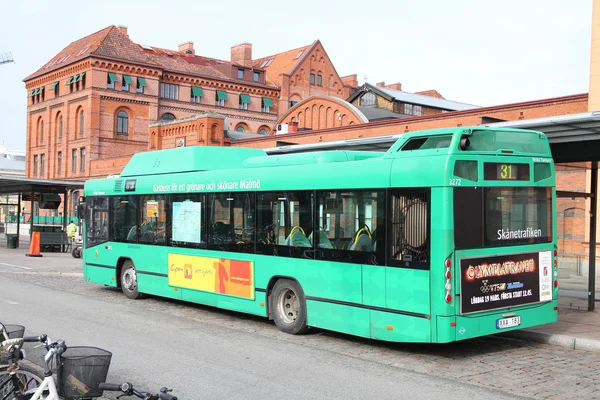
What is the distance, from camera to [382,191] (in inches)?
363

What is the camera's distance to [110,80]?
200 feet

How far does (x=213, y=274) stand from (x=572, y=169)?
840 centimetres

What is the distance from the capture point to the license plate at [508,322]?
8871 mm

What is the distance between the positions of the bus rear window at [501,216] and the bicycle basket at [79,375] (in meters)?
5.06

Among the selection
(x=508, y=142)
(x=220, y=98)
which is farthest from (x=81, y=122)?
(x=508, y=142)

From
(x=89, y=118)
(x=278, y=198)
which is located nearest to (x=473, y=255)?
(x=278, y=198)

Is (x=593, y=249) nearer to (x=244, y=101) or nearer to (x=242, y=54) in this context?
(x=244, y=101)

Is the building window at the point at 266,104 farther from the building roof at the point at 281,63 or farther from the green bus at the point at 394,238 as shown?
the green bus at the point at 394,238

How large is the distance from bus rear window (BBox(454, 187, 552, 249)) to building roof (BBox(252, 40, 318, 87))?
67.4 meters

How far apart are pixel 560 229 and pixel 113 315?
9.95 meters

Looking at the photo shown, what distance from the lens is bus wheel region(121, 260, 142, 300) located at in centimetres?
1497

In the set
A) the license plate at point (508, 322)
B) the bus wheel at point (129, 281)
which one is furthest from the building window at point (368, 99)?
the license plate at point (508, 322)

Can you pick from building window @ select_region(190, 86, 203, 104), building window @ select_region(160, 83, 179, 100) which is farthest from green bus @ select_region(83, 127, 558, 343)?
building window @ select_region(190, 86, 203, 104)

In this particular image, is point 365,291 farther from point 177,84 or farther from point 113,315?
point 177,84
